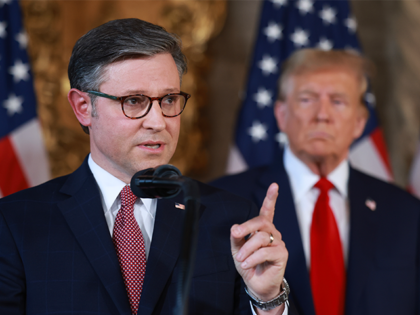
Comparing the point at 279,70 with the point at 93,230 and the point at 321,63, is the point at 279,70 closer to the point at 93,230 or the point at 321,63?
the point at 321,63

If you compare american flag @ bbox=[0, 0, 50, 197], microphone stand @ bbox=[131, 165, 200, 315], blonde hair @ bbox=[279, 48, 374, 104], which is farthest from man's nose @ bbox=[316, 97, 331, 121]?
american flag @ bbox=[0, 0, 50, 197]

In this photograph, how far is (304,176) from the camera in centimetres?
261

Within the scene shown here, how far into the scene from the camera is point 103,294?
1445mm

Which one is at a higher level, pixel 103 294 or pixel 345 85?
pixel 345 85

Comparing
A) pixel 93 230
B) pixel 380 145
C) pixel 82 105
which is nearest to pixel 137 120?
pixel 82 105

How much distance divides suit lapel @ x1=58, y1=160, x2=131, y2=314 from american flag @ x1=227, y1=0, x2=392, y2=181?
7.72 ft

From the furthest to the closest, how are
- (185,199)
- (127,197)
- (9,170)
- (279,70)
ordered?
1. (279,70)
2. (9,170)
3. (127,197)
4. (185,199)

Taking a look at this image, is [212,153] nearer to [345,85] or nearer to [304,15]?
[304,15]

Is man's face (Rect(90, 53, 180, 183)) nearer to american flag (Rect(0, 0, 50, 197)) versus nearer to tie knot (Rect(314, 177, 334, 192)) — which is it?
tie knot (Rect(314, 177, 334, 192))

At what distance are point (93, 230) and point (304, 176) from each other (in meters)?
1.37

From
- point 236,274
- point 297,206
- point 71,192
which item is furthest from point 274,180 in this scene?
point 71,192

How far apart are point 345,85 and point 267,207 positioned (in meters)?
1.52

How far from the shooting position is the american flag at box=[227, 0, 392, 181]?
3.88 metres

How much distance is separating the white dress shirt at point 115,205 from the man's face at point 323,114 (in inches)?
49.2
